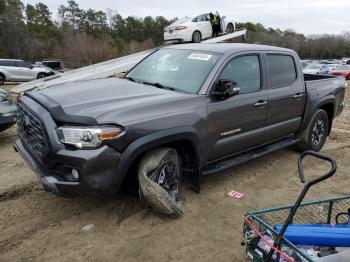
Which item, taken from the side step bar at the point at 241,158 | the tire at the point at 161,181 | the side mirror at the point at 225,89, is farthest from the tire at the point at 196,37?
the tire at the point at 161,181

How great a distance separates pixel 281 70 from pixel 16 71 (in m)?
20.9

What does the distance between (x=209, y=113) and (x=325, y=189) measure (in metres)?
2.04

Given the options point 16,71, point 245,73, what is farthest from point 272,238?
point 16,71

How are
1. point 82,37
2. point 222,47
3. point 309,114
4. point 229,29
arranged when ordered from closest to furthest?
1. point 222,47
2. point 309,114
3. point 229,29
4. point 82,37

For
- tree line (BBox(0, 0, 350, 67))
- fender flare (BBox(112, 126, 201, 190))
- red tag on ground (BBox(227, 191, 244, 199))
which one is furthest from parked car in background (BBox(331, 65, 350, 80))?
tree line (BBox(0, 0, 350, 67))

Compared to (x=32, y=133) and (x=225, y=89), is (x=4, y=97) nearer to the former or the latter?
(x=32, y=133)

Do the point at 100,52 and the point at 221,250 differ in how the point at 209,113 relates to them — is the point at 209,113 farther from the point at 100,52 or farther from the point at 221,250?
the point at 100,52

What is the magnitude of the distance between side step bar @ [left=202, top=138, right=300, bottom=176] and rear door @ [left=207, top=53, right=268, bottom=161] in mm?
117

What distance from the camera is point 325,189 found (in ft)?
17.0

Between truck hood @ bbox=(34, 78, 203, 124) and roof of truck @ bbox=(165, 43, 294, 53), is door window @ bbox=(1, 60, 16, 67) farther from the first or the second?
truck hood @ bbox=(34, 78, 203, 124)

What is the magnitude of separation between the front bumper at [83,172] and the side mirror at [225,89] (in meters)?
1.46

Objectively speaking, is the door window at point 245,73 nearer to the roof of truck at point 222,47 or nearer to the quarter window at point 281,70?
the roof of truck at point 222,47

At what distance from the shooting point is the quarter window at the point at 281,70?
5.44 m

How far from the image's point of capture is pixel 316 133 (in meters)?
6.64
